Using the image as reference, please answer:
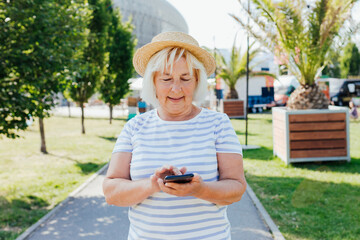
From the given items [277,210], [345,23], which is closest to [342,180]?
[277,210]

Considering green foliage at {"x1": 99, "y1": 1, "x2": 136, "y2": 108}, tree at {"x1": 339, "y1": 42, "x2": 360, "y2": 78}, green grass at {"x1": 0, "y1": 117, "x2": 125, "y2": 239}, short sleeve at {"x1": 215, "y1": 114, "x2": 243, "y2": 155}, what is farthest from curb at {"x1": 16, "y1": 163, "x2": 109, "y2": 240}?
tree at {"x1": 339, "y1": 42, "x2": 360, "y2": 78}

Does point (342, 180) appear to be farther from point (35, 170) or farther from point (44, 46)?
point (35, 170)

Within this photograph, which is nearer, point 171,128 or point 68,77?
point 171,128

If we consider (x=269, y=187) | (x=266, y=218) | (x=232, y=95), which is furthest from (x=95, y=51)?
Answer: (x=266, y=218)

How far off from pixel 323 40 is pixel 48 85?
241 inches

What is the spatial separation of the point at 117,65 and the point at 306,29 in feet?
44.8

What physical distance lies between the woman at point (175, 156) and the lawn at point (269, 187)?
2.63 meters

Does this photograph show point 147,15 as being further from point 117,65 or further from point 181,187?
point 181,187

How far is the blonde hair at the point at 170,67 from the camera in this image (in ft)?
5.93

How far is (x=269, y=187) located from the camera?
19.6 feet

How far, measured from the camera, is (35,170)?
8.67 m

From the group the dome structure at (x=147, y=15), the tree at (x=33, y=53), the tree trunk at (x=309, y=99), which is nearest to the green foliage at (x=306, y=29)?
the tree trunk at (x=309, y=99)

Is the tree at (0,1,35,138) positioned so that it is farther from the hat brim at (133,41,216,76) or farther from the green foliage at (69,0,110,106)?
the green foliage at (69,0,110,106)

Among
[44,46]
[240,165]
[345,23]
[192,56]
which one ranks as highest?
[345,23]
